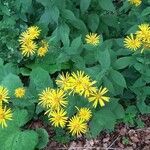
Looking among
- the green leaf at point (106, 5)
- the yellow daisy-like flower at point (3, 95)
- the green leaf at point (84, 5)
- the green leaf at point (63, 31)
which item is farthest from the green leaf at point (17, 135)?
the green leaf at point (106, 5)

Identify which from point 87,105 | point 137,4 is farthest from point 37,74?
point 137,4

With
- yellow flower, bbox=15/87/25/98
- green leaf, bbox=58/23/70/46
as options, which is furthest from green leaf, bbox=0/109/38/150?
green leaf, bbox=58/23/70/46

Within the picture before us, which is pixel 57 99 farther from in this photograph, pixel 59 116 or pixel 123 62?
pixel 123 62

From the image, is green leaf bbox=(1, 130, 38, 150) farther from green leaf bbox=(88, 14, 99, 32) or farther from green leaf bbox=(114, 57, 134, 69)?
green leaf bbox=(88, 14, 99, 32)

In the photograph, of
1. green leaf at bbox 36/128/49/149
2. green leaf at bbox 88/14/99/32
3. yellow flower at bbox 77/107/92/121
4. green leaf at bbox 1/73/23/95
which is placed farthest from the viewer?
green leaf at bbox 88/14/99/32

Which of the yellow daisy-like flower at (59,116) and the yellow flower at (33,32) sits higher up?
the yellow flower at (33,32)

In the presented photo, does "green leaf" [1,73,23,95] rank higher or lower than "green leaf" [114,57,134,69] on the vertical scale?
lower

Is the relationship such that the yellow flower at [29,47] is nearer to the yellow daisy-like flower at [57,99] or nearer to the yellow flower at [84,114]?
the yellow daisy-like flower at [57,99]

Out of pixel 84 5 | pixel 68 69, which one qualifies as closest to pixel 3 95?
pixel 68 69
